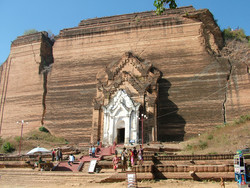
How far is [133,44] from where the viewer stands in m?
31.8

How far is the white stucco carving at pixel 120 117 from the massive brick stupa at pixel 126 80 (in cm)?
9

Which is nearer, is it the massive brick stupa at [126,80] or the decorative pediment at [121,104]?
the decorative pediment at [121,104]

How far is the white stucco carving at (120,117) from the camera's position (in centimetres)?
2550

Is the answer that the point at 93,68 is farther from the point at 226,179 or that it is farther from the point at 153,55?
the point at 226,179

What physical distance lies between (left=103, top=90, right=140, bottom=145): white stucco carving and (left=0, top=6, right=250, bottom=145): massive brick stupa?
9 centimetres

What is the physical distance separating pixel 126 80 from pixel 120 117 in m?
3.66

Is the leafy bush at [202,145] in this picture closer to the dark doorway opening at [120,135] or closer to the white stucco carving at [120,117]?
the white stucco carving at [120,117]

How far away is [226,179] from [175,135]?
15.2m

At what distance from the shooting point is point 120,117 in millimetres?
26391

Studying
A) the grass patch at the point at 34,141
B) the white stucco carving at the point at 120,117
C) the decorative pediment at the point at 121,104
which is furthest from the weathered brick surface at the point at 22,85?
the decorative pediment at the point at 121,104

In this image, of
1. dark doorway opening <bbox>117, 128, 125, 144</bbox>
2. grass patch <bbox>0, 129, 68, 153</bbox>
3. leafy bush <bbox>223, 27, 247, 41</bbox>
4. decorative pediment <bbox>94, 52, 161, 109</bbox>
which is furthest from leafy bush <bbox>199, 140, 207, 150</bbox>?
leafy bush <bbox>223, 27, 247, 41</bbox>

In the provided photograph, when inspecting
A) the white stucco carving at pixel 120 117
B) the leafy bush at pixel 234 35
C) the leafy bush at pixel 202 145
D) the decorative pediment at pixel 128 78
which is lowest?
the leafy bush at pixel 202 145

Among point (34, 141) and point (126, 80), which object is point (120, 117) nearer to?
point (126, 80)

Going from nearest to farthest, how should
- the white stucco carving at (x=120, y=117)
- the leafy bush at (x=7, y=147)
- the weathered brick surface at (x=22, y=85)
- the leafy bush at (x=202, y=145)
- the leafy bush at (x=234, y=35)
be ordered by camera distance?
1. the leafy bush at (x=202, y=145)
2. the white stucco carving at (x=120, y=117)
3. the leafy bush at (x=7, y=147)
4. the leafy bush at (x=234, y=35)
5. the weathered brick surface at (x=22, y=85)
